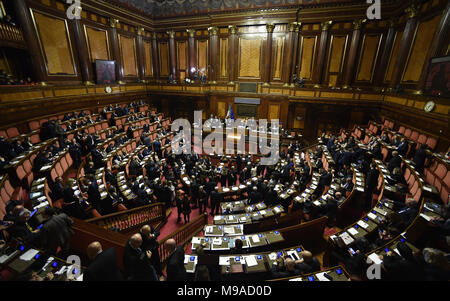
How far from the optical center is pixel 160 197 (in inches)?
277

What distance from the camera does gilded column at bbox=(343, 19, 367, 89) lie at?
43.4 feet

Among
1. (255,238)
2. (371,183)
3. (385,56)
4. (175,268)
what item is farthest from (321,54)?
(175,268)

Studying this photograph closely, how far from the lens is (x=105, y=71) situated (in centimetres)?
1346

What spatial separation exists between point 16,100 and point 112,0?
31.2 ft

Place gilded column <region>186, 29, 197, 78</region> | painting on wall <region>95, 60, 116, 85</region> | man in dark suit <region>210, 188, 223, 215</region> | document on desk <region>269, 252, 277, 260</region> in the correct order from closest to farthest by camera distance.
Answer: document on desk <region>269, 252, 277, 260</region> < man in dark suit <region>210, 188, 223, 215</region> < painting on wall <region>95, 60, 116, 85</region> < gilded column <region>186, 29, 197, 78</region>

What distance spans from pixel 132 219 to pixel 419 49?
600 inches

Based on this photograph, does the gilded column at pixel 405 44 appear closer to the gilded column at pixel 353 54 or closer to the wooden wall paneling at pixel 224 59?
the gilded column at pixel 353 54

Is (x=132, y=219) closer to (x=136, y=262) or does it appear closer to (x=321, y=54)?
(x=136, y=262)

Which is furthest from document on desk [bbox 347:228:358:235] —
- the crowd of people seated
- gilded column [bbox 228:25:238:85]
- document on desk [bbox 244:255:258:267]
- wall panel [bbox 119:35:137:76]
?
wall panel [bbox 119:35:137:76]

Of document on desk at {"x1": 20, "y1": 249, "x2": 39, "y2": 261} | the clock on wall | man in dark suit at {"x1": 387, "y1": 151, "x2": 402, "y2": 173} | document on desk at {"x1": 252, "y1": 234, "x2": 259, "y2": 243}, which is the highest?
the clock on wall

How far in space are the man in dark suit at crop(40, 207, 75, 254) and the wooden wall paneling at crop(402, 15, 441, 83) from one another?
15.1 m

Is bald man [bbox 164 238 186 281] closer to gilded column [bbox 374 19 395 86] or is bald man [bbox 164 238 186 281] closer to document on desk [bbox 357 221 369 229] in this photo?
document on desk [bbox 357 221 369 229]
